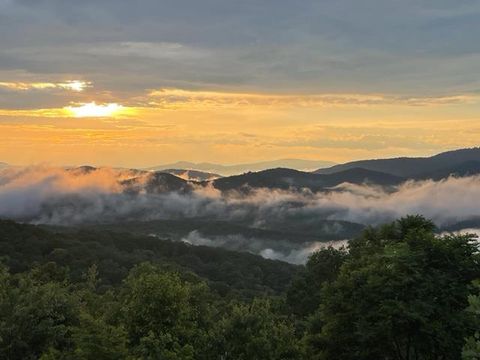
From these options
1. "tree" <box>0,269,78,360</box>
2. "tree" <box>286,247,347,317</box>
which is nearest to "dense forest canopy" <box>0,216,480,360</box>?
"tree" <box>0,269,78,360</box>

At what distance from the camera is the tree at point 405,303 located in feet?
104

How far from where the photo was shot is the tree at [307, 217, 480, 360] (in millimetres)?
31672

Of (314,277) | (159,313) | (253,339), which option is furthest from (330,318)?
(314,277)

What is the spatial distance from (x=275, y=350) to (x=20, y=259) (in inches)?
6280

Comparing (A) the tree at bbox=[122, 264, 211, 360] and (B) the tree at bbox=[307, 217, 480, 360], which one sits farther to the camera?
(A) the tree at bbox=[122, 264, 211, 360]

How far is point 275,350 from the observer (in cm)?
3256

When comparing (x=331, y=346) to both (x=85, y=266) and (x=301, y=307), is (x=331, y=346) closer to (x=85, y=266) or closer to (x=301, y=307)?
(x=301, y=307)

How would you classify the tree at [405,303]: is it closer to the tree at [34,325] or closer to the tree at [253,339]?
the tree at [253,339]

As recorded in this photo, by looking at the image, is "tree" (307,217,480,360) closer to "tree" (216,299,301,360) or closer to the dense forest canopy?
the dense forest canopy

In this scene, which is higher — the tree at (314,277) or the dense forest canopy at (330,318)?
the dense forest canopy at (330,318)

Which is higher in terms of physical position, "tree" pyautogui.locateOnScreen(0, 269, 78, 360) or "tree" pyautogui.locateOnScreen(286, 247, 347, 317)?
"tree" pyautogui.locateOnScreen(0, 269, 78, 360)

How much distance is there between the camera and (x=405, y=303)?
32.1 metres

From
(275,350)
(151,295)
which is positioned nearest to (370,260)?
(275,350)

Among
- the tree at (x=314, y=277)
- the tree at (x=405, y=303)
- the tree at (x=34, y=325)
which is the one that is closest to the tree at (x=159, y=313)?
the tree at (x=34, y=325)
